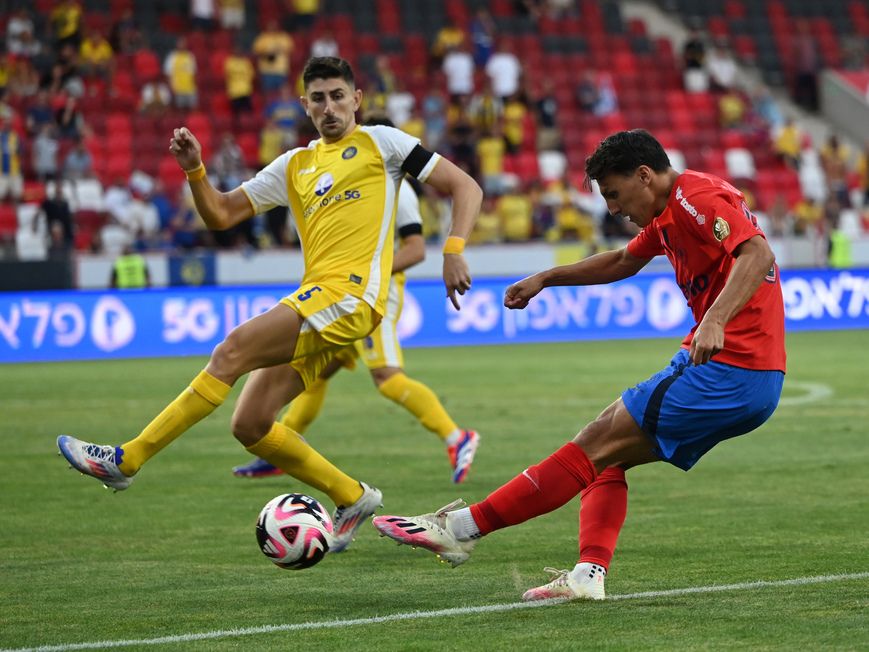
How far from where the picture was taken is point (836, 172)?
3039 cm

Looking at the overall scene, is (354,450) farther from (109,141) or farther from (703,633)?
(109,141)

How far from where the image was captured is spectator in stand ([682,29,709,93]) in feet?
103

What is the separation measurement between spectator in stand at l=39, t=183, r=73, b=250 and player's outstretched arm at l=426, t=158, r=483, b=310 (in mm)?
16517

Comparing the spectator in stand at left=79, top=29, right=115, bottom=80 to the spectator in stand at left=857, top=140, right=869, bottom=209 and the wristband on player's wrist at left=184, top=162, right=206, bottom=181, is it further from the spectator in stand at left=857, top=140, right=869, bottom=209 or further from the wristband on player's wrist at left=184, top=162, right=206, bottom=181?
the wristband on player's wrist at left=184, top=162, right=206, bottom=181

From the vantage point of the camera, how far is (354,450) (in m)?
11.1

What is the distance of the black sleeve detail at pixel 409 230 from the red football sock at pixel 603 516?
12.5ft

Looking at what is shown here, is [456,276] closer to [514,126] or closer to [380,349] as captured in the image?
[380,349]

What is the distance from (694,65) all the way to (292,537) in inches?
1051

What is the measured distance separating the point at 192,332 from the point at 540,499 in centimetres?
1450

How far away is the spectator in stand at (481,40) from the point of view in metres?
29.2

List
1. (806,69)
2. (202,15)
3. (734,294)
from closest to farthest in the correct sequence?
(734,294) → (202,15) → (806,69)

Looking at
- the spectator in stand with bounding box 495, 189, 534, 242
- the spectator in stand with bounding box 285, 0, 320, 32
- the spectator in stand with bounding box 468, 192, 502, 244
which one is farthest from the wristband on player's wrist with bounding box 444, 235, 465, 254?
the spectator in stand with bounding box 285, 0, 320, 32

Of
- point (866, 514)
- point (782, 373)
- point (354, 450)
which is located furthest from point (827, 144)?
point (782, 373)

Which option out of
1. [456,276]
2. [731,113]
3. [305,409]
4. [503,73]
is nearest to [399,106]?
[503,73]
